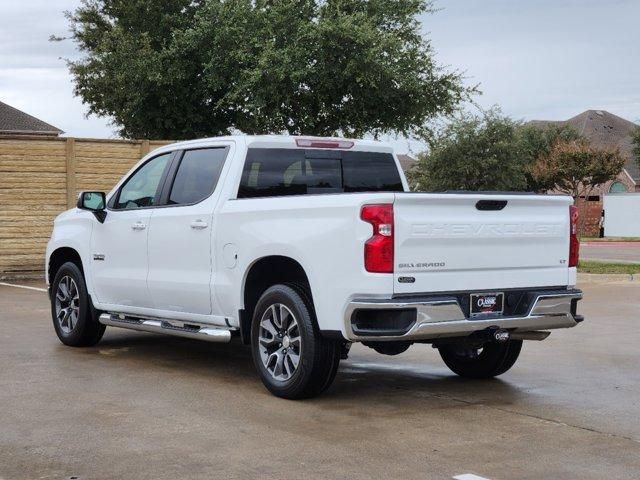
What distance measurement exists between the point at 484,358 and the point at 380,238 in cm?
226

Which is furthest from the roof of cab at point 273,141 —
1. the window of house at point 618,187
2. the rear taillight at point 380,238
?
the window of house at point 618,187

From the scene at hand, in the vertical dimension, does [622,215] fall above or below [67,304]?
above

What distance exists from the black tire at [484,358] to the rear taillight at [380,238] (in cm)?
179

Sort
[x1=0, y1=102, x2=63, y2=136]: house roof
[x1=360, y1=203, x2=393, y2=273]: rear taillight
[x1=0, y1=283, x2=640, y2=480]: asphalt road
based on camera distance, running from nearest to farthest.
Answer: [x1=0, y1=283, x2=640, y2=480]: asphalt road < [x1=360, y1=203, x2=393, y2=273]: rear taillight < [x1=0, y1=102, x2=63, y2=136]: house roof

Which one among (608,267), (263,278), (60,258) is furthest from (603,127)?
(263,278)

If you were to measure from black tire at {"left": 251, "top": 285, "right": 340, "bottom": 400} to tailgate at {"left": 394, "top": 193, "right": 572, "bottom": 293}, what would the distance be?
2.59 ft

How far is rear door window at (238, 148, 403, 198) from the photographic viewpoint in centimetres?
880

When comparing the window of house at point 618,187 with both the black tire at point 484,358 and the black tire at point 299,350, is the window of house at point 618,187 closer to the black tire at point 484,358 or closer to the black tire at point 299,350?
the black tire at point 484,358

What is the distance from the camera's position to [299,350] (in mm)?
7652

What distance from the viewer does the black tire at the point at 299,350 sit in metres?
7.47

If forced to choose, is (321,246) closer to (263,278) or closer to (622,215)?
(263,278)

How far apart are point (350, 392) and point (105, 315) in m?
3.06

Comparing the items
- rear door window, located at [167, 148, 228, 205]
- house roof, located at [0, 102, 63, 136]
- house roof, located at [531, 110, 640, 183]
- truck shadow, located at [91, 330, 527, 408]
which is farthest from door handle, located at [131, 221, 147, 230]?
house roof, located at [531, 110, 640, 183]

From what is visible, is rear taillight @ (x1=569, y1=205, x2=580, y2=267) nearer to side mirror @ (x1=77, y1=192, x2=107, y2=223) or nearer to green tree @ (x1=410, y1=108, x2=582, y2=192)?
side mirror @ (x1=77, y1=192, x2=107, y2=223)
